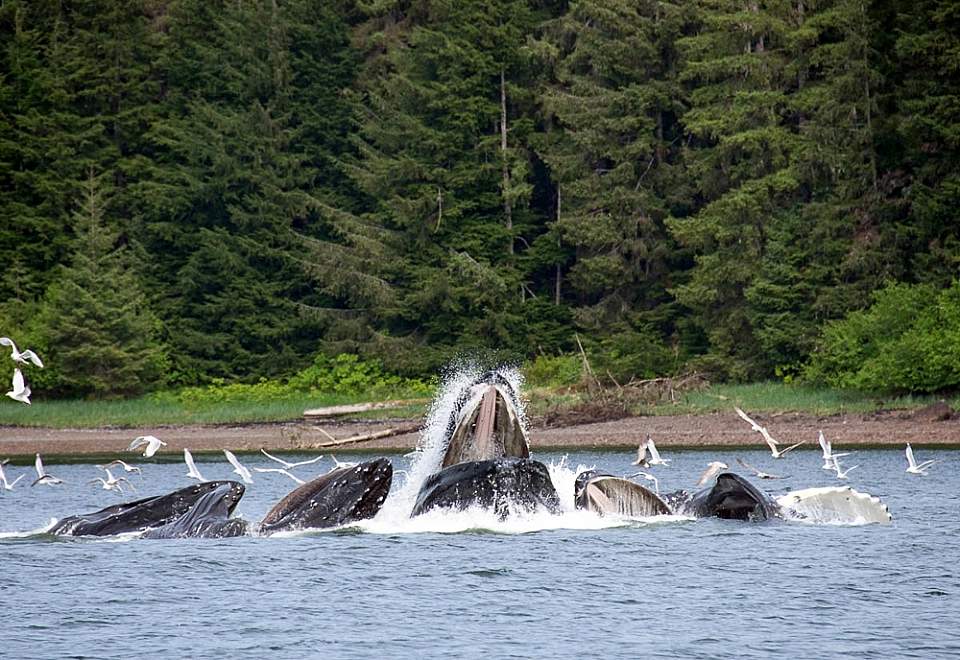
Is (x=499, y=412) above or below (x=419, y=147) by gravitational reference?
below

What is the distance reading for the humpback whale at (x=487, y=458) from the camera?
2214 cm

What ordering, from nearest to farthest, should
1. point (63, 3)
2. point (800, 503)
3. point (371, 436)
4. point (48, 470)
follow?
point (800, 503), point (48, 470), point (371, 436), point (63, 3)

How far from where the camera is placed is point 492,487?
886 inches

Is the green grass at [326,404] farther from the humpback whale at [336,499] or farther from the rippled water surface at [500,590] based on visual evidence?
the humpback whale at [336,499]

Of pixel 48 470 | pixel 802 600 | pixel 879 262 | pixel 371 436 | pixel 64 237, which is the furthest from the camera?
pixel 64 237

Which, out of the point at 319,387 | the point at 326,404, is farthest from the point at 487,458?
the point at 319,387

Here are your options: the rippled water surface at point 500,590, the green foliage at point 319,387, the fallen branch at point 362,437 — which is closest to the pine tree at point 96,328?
the green foliage at point 319,387

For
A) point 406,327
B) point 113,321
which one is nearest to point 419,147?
point 406,327

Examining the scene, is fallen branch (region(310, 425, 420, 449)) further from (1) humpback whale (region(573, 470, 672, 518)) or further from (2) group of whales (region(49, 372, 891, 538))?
(1) humpback whale (region(573, 470, 672, 518))

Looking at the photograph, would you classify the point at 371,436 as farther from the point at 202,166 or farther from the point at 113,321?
the point at 202,166

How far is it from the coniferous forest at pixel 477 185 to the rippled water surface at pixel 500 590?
26.9m

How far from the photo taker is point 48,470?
42344 millimetres

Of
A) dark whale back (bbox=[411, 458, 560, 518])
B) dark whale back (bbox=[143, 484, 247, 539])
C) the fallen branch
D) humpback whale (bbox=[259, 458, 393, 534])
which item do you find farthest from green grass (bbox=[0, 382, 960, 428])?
dark whale back (bbox=[143, 484, 247, 539])

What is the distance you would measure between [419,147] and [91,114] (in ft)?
50.5
